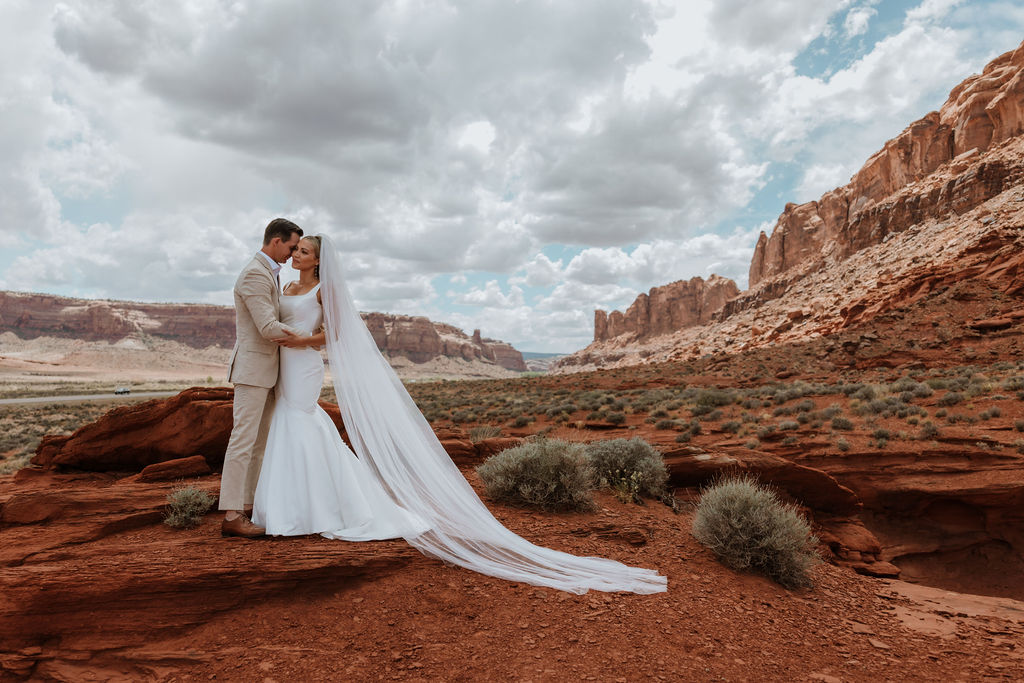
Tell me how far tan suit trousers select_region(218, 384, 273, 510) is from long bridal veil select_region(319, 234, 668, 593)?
634 mm

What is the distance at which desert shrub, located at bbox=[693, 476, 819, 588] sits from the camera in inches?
177

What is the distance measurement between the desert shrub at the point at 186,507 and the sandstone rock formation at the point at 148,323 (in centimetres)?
13033

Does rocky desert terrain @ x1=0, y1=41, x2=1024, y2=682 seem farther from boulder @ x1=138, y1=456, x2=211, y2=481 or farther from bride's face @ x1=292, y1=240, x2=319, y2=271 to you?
bride's face @ x1=292, y1=240, x2=319, y2=271

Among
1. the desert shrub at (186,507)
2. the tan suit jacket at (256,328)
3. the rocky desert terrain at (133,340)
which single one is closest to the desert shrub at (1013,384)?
the tan suit jacket at (256,328)

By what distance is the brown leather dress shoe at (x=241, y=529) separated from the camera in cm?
379

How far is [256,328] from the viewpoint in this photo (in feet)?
13.5

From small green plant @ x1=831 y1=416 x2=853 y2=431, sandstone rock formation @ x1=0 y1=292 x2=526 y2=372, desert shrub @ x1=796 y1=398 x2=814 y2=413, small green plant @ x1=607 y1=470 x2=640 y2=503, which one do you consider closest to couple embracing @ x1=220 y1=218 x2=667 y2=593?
small green plant @ x1=607 y1=470 x2=640 y2=503

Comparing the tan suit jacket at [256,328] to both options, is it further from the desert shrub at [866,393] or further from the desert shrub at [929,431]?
the desert shrub at [866,393]

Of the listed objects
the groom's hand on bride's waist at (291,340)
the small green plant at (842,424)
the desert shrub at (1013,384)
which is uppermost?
the desert shrub at (1013,384)

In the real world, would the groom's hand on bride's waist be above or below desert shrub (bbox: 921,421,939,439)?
above

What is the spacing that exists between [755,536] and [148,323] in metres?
150

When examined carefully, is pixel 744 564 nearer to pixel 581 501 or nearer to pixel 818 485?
pixel 581 501

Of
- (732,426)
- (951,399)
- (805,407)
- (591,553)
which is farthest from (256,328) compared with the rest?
(951,399)

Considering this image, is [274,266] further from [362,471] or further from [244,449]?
[362,471]
